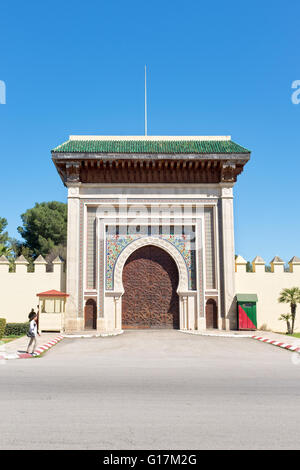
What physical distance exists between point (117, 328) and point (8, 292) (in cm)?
580

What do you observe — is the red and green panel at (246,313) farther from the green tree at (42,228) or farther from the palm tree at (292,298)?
the green tree at (42,228)

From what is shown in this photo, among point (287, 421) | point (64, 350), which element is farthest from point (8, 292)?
point (287, 421)

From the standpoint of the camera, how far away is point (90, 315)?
754 inches

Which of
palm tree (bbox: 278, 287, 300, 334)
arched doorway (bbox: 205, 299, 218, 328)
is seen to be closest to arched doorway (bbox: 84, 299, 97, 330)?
arched doorway (bbox: 205, 299, 218, 328)

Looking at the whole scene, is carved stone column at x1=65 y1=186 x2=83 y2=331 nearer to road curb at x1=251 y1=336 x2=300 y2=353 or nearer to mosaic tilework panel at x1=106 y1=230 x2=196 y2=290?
mosaic tilework panel at x1=106 y1=230 x2=196 y2=290

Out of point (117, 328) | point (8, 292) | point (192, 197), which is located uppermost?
point (192, 197)

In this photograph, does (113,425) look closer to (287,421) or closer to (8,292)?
(287,421)

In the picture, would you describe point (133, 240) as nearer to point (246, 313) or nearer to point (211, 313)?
point (211, 313)

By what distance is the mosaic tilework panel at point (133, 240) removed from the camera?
1927 centimetres

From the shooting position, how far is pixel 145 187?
65.4 feet

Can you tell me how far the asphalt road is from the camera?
4.18m

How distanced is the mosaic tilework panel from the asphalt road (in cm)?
833

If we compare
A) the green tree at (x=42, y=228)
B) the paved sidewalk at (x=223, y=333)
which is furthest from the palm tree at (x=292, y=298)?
the green tree at (x=42, y=228)

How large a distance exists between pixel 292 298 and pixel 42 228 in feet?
114
